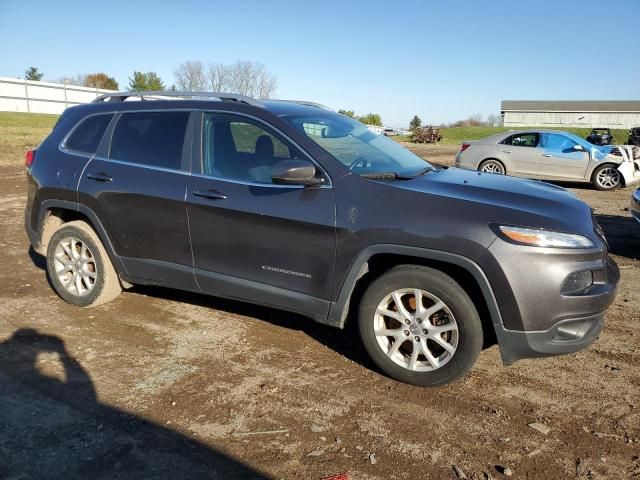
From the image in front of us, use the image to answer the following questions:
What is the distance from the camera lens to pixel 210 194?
3979mm

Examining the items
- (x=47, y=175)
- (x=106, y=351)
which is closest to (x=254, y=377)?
(x=106, y=351)

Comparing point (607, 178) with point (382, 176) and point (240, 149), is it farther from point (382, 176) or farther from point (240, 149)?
point (240, 149)

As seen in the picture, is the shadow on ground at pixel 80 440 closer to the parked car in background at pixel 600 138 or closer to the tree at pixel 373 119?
the parked car in background at pixel 600 138

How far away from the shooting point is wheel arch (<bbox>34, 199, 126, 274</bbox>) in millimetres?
4621

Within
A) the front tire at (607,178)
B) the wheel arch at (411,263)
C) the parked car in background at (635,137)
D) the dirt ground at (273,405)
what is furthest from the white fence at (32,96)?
the wheel arch at (411,263)

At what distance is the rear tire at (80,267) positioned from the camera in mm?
4715

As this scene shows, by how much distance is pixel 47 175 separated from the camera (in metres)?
4.90

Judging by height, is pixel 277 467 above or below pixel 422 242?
below

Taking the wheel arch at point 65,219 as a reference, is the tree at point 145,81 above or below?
above

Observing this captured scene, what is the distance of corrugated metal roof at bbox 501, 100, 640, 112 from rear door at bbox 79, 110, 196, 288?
90883 mm

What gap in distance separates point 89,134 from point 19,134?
20.7 metres

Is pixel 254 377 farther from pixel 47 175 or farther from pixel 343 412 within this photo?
pixel 47 175

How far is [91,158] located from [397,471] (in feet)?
11.9

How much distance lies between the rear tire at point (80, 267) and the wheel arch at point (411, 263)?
2234 millimetres
